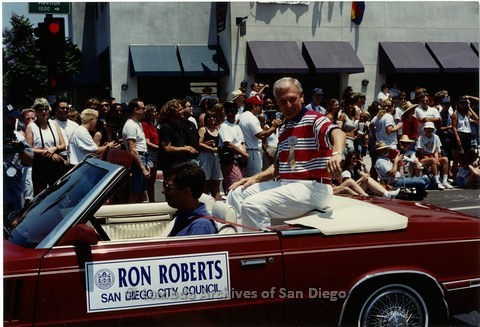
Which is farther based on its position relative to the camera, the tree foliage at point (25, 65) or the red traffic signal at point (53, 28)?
the tree foliage at point (25, 65)

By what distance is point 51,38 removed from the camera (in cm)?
1041

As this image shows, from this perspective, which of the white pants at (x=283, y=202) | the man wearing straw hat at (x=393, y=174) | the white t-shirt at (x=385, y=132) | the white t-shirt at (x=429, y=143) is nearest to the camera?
the white pants at (x=283, y=202)

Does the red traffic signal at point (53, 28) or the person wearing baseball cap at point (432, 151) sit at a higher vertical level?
the red traffic signal at point (53, 28)

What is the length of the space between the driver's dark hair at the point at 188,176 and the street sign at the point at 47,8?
748cm

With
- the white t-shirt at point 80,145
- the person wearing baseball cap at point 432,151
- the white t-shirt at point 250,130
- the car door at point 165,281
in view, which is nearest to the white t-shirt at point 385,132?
the person wearing baseball cap at point 432,151

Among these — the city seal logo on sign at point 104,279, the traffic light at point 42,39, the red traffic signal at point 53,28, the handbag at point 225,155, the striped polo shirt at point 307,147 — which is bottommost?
the city seal logo on sign at point 104,279

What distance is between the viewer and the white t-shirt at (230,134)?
923 centimetres

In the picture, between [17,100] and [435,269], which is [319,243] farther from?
[17,100]

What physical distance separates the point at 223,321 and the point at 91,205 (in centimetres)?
98

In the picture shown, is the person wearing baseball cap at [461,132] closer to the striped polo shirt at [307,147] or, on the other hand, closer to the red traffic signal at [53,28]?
the red traffic signal at [53,28]

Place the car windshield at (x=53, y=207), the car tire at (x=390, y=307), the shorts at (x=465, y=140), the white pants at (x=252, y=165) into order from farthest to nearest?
1. the shorts at (x=465, y=140)
2. the white pants at (x=252, y=165)
3. the car tire at (x=390, y=307)
4. the car windshield at (x=53, y=207)

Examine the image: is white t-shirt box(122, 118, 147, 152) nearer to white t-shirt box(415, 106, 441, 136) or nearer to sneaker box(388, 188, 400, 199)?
sneaker box(388, 188, 400, 199)

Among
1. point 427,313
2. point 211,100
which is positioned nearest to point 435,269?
point 427,313

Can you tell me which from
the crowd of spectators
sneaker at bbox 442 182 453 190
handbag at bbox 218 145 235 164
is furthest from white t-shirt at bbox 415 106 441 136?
handbag at bbox 218 145 235 164
